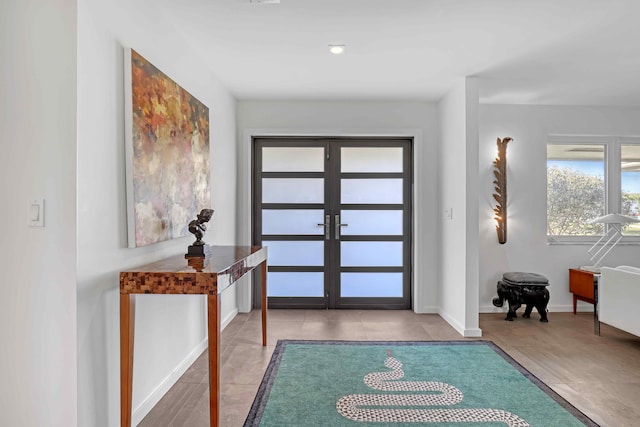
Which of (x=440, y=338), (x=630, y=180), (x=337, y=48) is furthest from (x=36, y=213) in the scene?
(x=630, y=180)

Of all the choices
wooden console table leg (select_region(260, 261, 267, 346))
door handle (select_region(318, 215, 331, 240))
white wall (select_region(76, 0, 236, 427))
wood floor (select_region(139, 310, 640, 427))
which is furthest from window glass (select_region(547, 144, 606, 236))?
white wall (select_region(76, 0, 236, 427))

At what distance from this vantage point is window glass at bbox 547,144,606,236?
200 inches

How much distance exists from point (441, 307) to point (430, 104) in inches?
92.7

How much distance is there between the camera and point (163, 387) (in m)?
2.67

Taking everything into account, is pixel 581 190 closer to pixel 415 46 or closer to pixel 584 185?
pixel 584 185

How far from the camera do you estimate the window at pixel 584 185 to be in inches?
200

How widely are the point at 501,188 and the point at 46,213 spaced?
14.8 ft

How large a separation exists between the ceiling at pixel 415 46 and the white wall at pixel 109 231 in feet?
1.51

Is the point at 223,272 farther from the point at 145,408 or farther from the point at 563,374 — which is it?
the point at 563,374

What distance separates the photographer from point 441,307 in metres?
4.76

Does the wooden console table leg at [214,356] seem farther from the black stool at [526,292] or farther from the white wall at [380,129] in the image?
the black stool at [526,292]

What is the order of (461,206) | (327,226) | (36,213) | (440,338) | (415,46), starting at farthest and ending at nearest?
(327,226) → (461,206) → (440,338) → (415,46) → (36,213)

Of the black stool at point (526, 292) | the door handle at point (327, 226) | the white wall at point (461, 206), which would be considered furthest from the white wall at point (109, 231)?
the black stool at point (526, 292)

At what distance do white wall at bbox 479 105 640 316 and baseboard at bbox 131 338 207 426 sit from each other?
3.33 meters
